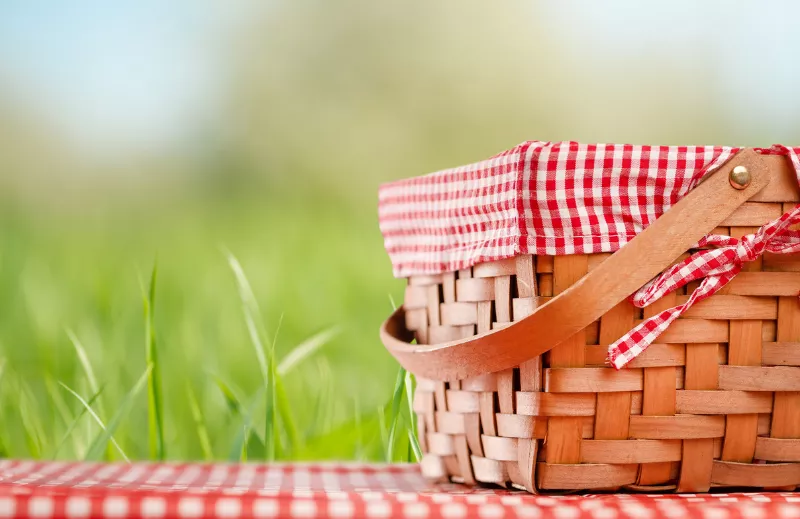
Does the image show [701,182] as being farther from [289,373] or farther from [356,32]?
[356,32]

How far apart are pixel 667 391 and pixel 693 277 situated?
82 millimetres

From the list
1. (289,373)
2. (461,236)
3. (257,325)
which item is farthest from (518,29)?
(461,236)

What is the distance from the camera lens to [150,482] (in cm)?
72

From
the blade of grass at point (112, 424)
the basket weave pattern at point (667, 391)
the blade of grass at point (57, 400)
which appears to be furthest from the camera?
the blade of grass at point (57, 400)

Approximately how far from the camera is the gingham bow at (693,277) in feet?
1.84

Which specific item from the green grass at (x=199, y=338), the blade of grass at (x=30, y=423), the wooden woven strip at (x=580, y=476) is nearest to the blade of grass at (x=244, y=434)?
the green grass at (x=199, y=338)

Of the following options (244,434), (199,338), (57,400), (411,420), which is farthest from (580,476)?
(199,338)

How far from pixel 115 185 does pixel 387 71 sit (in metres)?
1.01

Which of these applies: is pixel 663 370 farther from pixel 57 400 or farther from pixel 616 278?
pixel 57 400

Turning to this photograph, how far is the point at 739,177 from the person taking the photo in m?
0.57

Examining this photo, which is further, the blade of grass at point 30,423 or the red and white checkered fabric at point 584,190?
the blade of grass at point 30,423

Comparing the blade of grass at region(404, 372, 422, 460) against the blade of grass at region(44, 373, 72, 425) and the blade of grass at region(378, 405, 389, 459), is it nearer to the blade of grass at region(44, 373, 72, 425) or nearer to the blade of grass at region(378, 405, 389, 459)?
the blade of grass at region(378, 405, 389, 459)

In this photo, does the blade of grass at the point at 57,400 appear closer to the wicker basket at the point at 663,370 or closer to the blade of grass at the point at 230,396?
the blade of grass at the point at 230,396

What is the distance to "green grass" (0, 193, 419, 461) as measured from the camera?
3.01 feet
